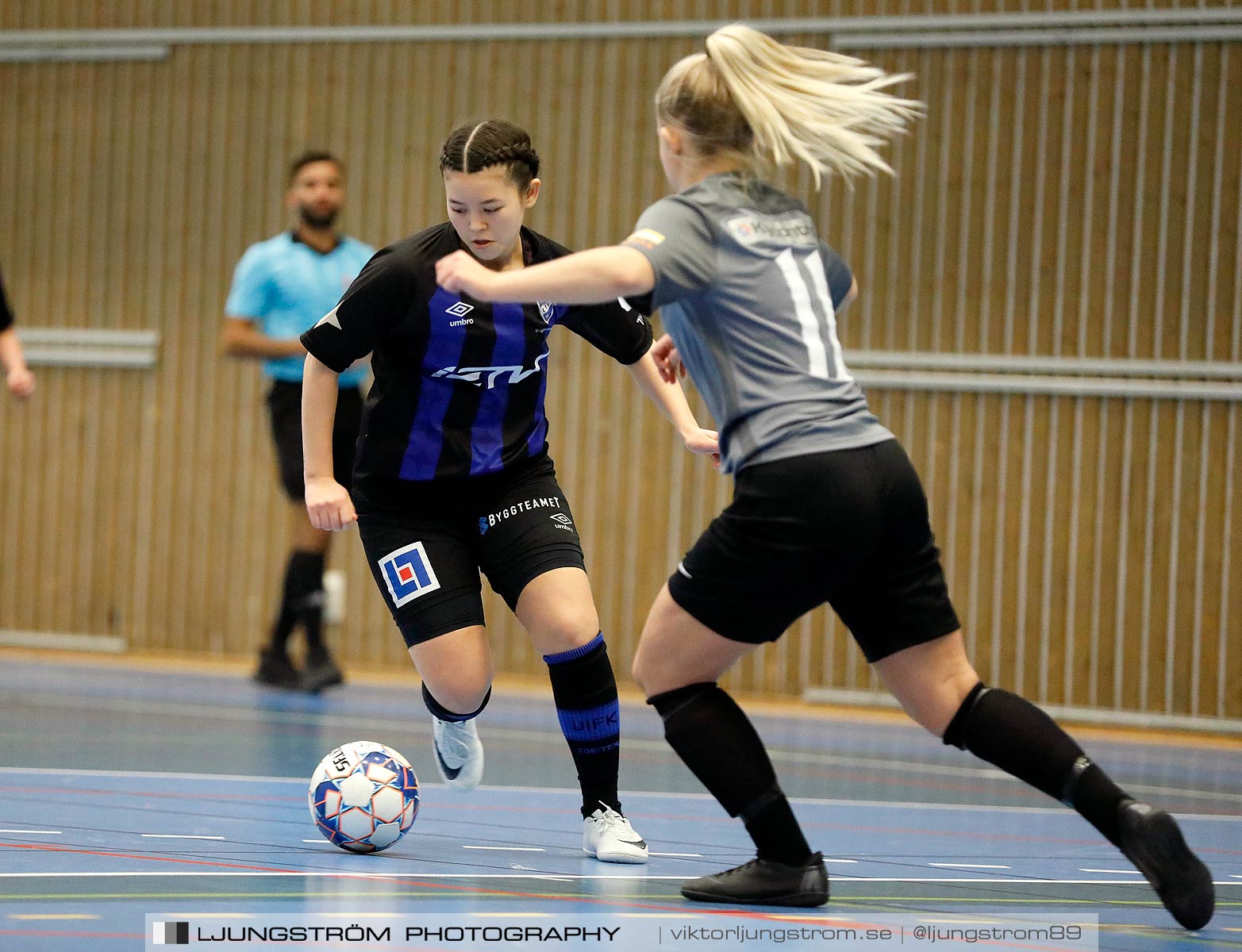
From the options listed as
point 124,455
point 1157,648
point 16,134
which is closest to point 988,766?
point 1157,648

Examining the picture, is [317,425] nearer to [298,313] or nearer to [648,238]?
[648,238]

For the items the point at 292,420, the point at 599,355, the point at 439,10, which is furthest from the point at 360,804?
the point at 439,10

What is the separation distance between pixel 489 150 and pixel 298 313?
12.0 ft

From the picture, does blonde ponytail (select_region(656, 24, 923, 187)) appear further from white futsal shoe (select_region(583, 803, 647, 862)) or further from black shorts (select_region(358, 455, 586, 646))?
white futsal shoe (select_region(583, 803, 647, 862))

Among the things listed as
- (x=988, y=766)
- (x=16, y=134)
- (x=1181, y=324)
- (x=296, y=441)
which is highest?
(x=16, y=134)

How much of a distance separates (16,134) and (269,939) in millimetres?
7597

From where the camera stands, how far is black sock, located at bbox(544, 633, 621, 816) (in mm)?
3428

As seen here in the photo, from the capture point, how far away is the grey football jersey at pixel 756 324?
2682 mm

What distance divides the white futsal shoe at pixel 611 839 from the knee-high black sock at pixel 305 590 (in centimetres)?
363

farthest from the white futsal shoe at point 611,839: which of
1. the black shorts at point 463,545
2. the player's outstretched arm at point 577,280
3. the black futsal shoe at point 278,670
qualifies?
the black futsal shoe at point 278,670

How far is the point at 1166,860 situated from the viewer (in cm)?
268

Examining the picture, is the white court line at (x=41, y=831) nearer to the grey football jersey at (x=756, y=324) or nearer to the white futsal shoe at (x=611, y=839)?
the white futsal shoe at (x=611, y=839)

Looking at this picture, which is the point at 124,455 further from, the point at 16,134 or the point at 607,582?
the point at 607,582

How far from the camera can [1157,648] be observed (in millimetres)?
7328
